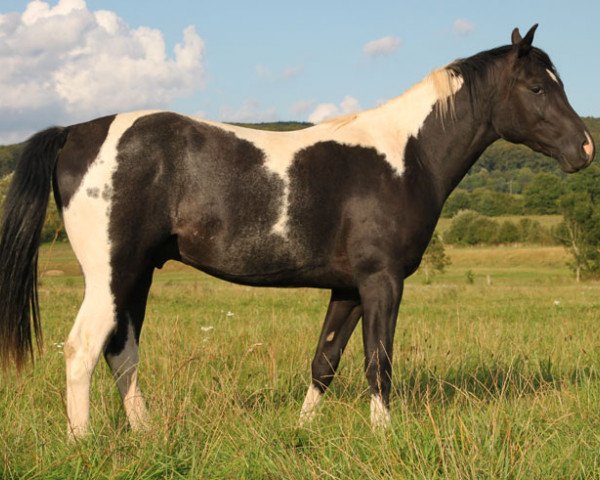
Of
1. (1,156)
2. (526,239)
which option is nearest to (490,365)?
(526,239)

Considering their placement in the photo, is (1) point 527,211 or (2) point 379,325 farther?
(1) point 527,211

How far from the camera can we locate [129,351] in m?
5.11

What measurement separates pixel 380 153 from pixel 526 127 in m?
1.24

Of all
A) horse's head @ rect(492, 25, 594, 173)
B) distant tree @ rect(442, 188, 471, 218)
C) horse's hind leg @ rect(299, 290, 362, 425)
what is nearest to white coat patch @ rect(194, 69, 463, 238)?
horse's head @ rect(492, 25, 594, 173)

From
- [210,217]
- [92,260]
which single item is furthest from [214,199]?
[92,260]

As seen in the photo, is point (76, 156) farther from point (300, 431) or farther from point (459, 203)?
point (459, 203)

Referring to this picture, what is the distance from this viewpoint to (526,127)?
218 inches

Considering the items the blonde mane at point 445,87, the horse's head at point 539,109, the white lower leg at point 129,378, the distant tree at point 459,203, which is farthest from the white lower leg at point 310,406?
the distant tree at point 459,203

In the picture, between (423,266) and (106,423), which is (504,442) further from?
(423,266)

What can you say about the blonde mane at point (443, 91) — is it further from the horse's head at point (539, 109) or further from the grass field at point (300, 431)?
the grass field at point (300, 431)

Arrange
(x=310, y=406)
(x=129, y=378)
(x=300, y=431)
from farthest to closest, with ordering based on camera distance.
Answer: (x=310, y=406), (x=129, y=378), (x=300, y=431)

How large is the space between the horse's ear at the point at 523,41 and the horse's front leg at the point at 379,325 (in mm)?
2043

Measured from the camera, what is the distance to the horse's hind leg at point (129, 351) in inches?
198

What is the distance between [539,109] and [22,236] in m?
3.86
